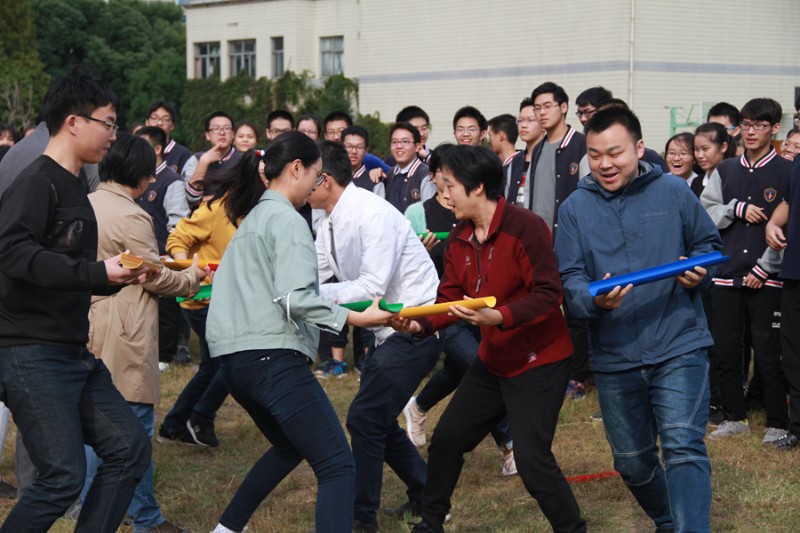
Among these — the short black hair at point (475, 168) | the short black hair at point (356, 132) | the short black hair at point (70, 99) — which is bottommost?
the short black hair at point (475, 168)

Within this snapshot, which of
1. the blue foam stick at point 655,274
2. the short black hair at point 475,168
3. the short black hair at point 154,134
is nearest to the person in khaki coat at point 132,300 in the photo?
the short black hair at point 475,168

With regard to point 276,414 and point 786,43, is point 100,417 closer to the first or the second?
point 276,414

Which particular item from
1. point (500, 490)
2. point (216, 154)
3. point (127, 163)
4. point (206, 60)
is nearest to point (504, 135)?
point (216, 154)

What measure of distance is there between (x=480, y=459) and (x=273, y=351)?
2.84 m

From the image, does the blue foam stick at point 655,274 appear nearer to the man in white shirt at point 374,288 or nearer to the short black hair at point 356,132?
the man in white shirt at point 374,288

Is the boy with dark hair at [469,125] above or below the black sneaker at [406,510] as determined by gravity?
above

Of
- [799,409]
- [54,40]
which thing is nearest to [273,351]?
[799,409]

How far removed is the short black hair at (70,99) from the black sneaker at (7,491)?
9.42 ft

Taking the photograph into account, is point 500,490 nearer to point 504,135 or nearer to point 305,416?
point 305,416

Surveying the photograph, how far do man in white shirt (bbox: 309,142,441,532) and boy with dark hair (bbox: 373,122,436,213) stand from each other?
4.38 m

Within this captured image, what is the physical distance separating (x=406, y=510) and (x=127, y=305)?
194 centimetres

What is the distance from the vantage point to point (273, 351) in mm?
4719

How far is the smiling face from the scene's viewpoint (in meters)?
4.94

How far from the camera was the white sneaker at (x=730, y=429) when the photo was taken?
7.73 meters
